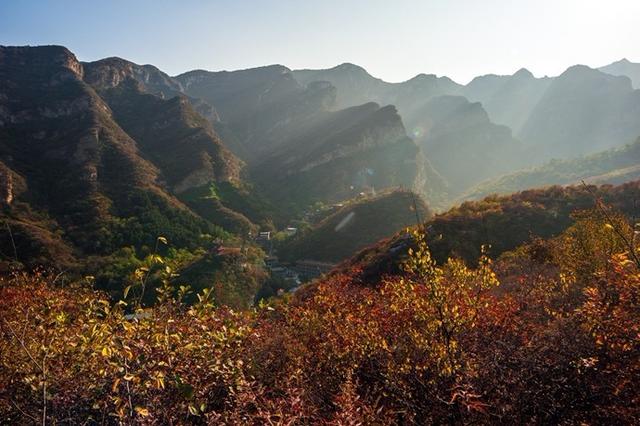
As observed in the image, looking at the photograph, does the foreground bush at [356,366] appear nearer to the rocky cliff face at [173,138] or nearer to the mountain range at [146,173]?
the mountain range at [146,173]

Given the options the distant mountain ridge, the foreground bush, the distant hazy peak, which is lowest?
the distant mountain ridge

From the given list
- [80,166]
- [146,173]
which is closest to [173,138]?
[146,173]

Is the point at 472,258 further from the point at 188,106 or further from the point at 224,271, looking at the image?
the point at 188,106

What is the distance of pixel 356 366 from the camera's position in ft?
29.2

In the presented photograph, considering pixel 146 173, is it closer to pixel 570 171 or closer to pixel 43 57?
pixel 43 57

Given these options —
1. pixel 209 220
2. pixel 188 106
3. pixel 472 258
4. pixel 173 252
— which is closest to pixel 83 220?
pixel 173 252

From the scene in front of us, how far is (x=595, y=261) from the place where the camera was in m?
17.8

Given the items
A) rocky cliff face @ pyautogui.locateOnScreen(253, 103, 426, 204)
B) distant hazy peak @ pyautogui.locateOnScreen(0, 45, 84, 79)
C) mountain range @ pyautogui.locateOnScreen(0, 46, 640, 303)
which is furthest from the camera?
rocky cliff face @ pyautogui.locateOnScreen(253, 103, 426, 204)

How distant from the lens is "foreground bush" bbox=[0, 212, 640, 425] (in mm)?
6352

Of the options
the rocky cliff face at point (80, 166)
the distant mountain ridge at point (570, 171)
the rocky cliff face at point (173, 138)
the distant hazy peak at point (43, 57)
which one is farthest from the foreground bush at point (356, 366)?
the distant hazy peak at point (43, 57)

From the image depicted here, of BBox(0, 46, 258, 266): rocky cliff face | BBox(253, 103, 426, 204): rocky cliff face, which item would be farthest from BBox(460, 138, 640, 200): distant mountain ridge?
BBox(0, 46, 258, 266): rocky cliff face

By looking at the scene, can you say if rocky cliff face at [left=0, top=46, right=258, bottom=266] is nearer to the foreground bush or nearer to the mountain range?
the mountain range

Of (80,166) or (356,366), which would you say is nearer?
(356,366)

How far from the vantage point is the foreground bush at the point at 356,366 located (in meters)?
6.35
